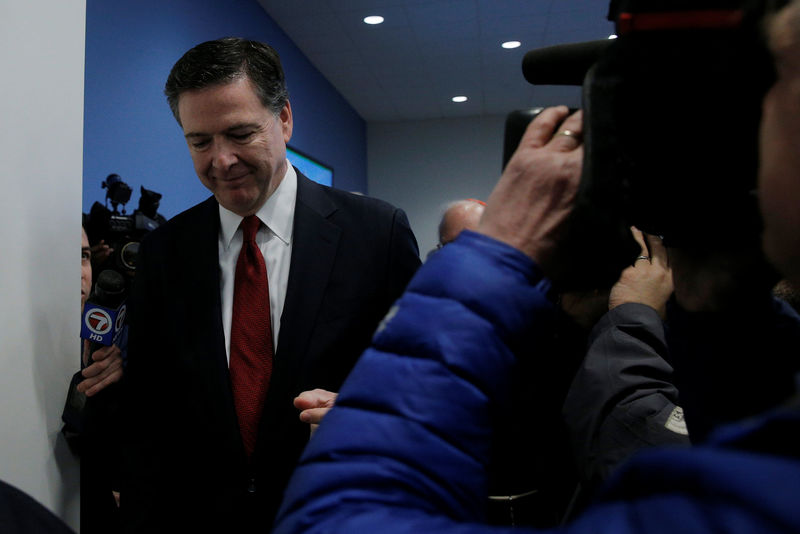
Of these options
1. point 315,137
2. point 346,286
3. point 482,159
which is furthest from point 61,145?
point 482,159

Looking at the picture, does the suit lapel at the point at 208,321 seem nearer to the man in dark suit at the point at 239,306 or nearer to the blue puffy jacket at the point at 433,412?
the man in dark suit at the point at 239,306

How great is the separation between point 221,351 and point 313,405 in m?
0.32

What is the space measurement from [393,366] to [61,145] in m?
0.95

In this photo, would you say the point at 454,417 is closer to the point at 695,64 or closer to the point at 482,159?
the point at 695,64

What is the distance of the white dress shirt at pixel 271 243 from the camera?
1187 millimetres

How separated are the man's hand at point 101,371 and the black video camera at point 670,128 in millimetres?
1036

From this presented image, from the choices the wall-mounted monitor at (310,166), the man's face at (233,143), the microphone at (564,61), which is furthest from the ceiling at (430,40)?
the microphone at (564,61)

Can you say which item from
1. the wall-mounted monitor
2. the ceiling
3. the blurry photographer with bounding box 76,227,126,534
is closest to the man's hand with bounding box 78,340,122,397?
the blurry photographer with bounding box 76,227,126,534

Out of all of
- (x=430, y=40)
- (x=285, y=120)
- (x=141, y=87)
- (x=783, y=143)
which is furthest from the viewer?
(x=430, y=40)

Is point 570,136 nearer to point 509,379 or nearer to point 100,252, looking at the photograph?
point 509,379

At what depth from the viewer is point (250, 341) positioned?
1137mm

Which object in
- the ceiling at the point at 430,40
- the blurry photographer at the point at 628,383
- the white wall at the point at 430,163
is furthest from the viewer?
the white wall at the point at 430,163

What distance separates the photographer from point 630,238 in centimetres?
44

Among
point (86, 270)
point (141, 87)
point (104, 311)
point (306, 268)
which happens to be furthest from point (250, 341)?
point (141, 87)
